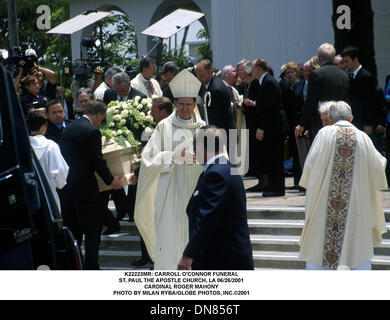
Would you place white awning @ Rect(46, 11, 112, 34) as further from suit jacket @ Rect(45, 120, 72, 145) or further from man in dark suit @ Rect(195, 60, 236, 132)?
suit jacket @ Rect(45, 120, 72, 145)

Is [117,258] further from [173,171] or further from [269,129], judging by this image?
[269,129]

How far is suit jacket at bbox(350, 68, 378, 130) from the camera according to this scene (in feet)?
34.1

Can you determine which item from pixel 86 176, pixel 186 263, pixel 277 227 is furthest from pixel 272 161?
pixel 186 263

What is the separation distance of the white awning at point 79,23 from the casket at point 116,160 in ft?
15.2

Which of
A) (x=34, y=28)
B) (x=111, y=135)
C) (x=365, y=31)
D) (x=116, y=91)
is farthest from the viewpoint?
(x=34, y=28)

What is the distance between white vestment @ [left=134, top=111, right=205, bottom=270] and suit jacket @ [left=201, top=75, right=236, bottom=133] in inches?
81.4

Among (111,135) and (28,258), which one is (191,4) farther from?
(28,258)

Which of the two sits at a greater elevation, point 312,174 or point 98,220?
point 312,174

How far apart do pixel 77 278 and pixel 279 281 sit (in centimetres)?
135

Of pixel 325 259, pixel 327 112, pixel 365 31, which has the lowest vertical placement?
pixel 325 259

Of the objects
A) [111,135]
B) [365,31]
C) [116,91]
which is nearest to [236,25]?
[365,31]

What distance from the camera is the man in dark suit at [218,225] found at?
18.0ft

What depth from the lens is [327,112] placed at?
7625mm

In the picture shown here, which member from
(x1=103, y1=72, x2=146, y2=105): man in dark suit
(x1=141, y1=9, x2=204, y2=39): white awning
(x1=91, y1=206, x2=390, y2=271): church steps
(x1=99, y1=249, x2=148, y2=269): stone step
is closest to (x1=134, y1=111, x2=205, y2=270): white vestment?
(x1=91, y1=206, x2=390, y2=271): church steps
